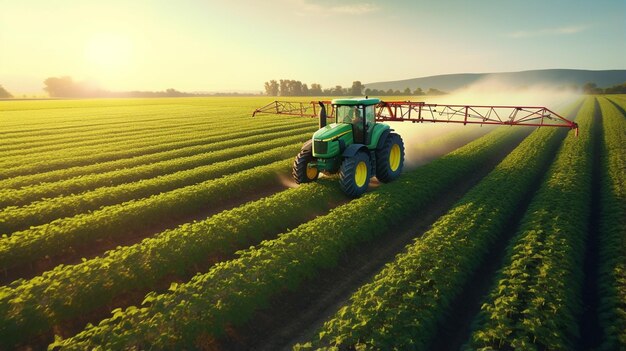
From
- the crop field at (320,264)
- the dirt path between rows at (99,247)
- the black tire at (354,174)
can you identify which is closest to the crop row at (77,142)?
the crop field at (320,264)

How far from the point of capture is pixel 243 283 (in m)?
6.90

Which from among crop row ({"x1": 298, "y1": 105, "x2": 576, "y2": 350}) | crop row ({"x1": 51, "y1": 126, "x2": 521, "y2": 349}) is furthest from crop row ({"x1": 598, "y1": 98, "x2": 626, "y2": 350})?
crop row ({"x1": 51, "y1": 126, "x2": 521, "y2": 349})

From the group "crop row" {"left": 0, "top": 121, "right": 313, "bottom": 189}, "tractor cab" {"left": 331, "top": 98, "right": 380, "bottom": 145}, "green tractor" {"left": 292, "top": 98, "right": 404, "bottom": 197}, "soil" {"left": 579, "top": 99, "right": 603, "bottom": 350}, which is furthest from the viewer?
"crop row" {"left": 0, "top": 121, "right": 313, "bottom": 189}

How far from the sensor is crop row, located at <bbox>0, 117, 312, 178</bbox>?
55.6 ft

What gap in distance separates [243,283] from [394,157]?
9622mm

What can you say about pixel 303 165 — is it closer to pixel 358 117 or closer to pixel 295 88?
pixel 358 117

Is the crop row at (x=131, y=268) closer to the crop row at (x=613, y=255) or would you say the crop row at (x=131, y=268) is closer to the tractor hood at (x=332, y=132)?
the tractor hood at (x=332, y=132)

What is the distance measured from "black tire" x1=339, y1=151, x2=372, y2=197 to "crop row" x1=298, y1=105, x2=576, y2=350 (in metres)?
3.19

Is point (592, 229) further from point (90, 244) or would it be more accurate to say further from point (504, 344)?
point (90, 244)

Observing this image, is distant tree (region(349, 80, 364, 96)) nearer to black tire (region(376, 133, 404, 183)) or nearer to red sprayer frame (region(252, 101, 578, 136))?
red sprayer frame (region(252, 101, 578, 136))

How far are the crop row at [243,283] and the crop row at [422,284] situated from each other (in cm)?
140

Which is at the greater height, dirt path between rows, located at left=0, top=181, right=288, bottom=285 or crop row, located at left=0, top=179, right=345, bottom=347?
crop row, located at left=0, top=179, right=345, bottom=347

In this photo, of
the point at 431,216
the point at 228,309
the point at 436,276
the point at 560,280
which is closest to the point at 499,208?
the point at 431,216

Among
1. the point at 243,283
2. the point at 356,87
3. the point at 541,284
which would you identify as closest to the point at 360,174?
the point at 243,283
